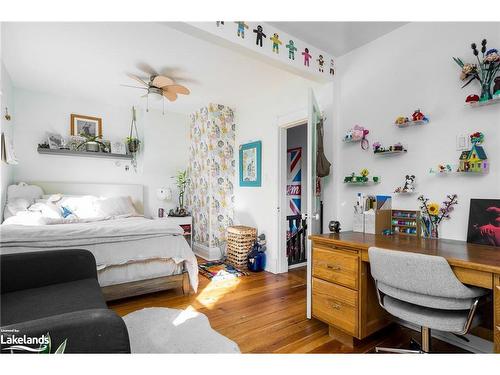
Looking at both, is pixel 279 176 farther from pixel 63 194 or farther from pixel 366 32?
pixel 63 194

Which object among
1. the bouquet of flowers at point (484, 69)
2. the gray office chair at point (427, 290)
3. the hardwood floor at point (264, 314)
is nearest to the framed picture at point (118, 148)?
the hardwood floor at point (264, 314)

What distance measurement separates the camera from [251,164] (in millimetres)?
4016

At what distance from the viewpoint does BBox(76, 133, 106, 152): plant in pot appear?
422 cm

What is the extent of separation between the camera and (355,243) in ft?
5.85

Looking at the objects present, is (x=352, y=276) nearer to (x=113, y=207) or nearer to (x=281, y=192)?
(x=281, y=192)

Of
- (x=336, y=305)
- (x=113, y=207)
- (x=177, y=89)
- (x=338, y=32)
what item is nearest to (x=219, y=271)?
(x=113, y=207)

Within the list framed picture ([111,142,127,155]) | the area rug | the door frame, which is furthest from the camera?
framed picture ([111,142,127,155])

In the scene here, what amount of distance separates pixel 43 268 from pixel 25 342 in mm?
1006

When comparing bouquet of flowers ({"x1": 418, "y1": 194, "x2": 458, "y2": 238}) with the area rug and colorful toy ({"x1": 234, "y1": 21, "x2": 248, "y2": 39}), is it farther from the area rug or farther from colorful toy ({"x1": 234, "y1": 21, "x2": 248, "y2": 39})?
the area rug

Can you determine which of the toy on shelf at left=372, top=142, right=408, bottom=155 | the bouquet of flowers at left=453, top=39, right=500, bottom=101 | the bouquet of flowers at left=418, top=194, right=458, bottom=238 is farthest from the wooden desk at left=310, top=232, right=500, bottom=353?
the bouquet of flowers at left=453, top=39, right=500, bottom=101

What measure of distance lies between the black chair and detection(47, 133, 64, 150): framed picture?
2.78 m

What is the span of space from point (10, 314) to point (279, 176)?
280 cm

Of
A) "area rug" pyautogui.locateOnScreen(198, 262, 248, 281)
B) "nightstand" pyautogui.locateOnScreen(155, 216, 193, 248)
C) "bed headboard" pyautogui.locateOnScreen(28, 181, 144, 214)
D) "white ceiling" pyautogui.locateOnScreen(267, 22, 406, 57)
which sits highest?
"white ceiling" pyautogui.locateOnScreen(267, 22, 406, 57)
